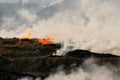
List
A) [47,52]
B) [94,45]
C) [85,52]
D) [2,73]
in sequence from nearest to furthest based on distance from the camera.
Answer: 1. [2,73]
2. [85,52]
3. [47,52]
4. [94,45]

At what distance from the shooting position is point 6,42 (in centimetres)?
18000

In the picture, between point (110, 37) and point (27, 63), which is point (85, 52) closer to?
point (27, 63)

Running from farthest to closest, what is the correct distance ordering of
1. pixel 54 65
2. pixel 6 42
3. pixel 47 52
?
pixel 6 42
pixel 47 52
pixel 54 65

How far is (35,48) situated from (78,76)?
268ft

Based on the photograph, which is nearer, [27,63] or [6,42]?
[27,63]

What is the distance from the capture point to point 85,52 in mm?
127500

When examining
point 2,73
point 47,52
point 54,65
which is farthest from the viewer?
point 47,52

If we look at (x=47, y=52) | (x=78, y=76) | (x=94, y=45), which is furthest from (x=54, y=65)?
(x=94, y=45)

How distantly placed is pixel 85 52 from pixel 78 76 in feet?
183

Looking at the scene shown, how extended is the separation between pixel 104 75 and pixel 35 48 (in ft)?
273

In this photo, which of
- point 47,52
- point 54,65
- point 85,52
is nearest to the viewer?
point 54,65

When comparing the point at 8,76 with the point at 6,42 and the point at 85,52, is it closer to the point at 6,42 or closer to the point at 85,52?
the point at 85,52

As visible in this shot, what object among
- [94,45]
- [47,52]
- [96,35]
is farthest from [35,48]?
[96,35]

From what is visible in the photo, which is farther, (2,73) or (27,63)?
(27,63)
